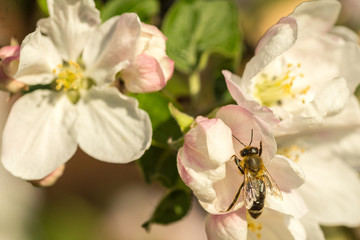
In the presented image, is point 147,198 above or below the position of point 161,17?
below

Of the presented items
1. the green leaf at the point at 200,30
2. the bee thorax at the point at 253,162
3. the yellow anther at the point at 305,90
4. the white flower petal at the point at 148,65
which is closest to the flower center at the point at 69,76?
the white flower petal at the point at 148,65

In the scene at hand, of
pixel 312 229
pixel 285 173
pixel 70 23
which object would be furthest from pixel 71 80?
pixel 312 229

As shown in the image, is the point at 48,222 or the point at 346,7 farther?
the point at 48,222

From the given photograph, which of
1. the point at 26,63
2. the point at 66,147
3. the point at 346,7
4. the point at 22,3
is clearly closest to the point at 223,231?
the point at 66,147

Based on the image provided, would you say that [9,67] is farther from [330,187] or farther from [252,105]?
[330,187]

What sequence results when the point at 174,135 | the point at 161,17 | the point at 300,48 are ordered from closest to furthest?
the point at 174,135
the point at 300,48
the point at 161,17

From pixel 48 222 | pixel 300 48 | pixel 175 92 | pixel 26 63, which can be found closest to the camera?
pixel 26 63

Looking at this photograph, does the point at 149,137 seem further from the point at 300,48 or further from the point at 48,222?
the point at 48,222
